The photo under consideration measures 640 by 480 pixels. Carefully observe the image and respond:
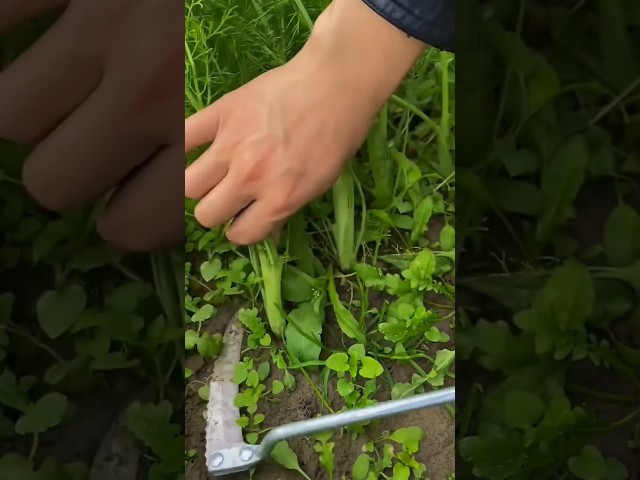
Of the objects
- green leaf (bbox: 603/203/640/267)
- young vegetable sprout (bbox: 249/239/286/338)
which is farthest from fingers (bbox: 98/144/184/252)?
green leaf (bbox: 603/203/640/267)

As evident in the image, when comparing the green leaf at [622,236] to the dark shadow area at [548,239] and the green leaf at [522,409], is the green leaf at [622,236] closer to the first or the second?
the dark shadow area at [548,239]

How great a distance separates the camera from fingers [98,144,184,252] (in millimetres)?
487

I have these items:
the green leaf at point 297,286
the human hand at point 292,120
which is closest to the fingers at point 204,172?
the human hand at point 292,120

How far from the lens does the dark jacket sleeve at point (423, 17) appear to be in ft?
1.74

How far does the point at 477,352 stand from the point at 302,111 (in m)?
0.25

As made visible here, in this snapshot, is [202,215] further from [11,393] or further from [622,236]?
[622,236]

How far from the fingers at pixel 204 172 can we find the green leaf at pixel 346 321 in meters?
0.14

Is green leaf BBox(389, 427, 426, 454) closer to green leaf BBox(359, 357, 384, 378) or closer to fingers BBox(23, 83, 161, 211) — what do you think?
green leaf BBox(359, 357, 384, 378)

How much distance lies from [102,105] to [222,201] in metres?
0.13

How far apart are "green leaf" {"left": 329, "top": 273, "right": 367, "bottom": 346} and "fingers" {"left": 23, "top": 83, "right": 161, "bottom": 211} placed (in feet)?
0.74

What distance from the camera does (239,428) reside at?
0.60 meters

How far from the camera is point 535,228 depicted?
52 cm

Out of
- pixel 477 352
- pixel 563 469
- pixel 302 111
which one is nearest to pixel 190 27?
pixel 302 111

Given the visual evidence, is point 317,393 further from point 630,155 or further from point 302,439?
point 630,155
